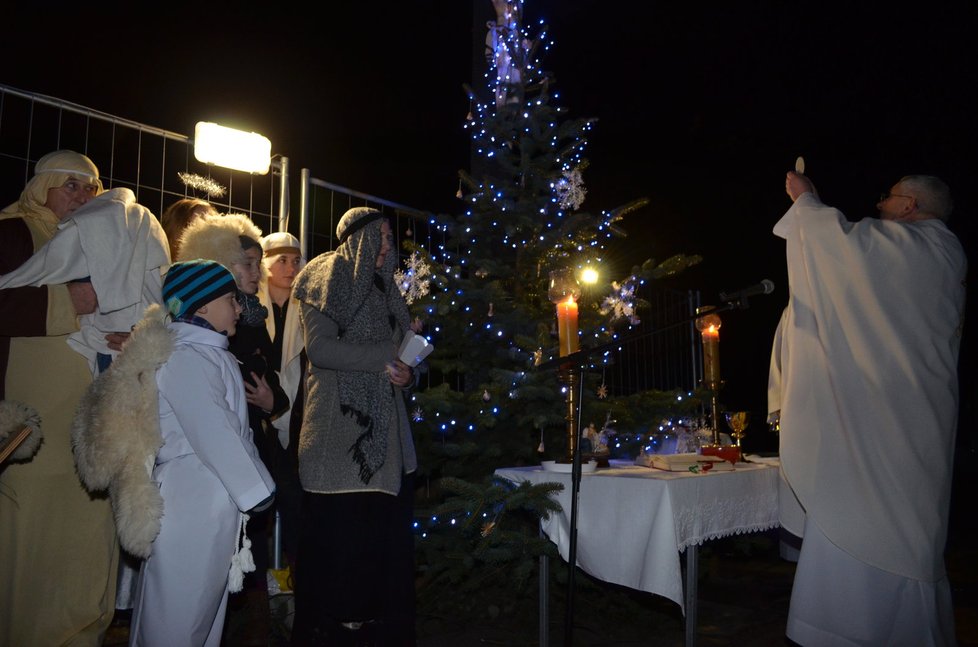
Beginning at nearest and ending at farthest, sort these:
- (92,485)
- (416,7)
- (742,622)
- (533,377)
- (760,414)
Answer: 1. (92,485)
2. (533,377)
3. (742,622)
4. (416,7)
5. (760,414)

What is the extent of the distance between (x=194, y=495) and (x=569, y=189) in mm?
2954

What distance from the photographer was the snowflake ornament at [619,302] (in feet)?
14.9

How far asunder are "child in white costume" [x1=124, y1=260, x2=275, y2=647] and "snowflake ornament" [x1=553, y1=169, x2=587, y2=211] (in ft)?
8.30

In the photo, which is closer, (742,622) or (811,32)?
(742,622)

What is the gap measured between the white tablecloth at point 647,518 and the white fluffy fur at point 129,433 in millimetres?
1594

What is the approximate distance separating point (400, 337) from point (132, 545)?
1.49m

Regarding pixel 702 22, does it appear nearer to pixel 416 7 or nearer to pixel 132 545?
pixel 416 7

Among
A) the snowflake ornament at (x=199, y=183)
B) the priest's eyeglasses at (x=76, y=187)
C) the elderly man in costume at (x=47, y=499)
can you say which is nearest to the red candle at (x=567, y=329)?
the elderly man in costume at (x=47, y=499)

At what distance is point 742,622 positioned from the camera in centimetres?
449

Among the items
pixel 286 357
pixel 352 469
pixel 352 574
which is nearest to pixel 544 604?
pixel 352 574

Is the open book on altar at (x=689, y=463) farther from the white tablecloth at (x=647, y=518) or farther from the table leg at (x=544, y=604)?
the table leg at (x=544, y=604)

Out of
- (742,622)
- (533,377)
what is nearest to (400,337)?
(533,377)

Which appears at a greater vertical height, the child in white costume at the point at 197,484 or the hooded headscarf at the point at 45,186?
the hooded headscarf at the point at 45,186

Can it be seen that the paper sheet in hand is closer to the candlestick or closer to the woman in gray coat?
the woman in gray coat
